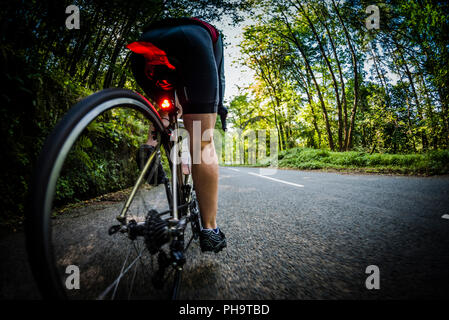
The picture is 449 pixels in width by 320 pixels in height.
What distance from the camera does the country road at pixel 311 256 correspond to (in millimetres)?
905

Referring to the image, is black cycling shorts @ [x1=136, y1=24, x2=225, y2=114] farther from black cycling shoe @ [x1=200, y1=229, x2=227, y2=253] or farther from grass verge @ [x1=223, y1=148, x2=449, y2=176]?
grass verge @ [x1=223, y1=148, x2=449, y2=176]

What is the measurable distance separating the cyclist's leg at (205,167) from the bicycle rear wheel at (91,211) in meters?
0.18

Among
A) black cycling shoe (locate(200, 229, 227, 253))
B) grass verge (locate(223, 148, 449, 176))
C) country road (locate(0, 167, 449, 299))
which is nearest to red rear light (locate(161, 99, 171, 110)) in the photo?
black cycling shoe (locate(200, 229, 227, 253))

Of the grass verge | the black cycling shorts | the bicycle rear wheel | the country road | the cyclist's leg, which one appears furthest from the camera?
the grass verge

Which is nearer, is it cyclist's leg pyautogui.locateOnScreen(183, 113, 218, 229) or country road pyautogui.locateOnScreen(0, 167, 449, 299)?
country road pyautogui.locateOnScreen(0, 167, 449, 299)

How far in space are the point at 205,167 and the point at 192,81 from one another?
1.62 feet

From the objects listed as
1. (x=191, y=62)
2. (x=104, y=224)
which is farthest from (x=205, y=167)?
(x=104, y=224)

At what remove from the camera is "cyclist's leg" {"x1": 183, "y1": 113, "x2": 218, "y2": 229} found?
45.7 inches

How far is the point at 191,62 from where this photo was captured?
1.08 meters

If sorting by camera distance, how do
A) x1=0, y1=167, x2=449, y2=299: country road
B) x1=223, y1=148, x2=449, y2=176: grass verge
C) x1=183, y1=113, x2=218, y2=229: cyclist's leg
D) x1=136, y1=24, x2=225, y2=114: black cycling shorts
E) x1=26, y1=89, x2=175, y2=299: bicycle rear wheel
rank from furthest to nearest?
x1=223, y1=148, x2=449, y2=176: grass verge → x1=183, y1=113, x2=218, y2=229: cyclist's leg → x1=136, y1=24, x2=225, y2=114: black cycling shorts → x1=0, y1=167, x2=449, y2=299: country road → x1=26, y1=89, x2=175, y2=299: bicycle rear wheel

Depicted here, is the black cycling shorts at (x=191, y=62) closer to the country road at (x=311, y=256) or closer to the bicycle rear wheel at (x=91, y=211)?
the bicycle rear wheel at (x=91, y=211)

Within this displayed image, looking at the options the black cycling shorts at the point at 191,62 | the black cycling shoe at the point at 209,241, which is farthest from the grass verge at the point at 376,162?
the black cycling shorts at the point at 191,62

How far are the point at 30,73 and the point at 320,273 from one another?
2.41 m

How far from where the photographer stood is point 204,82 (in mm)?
1107
